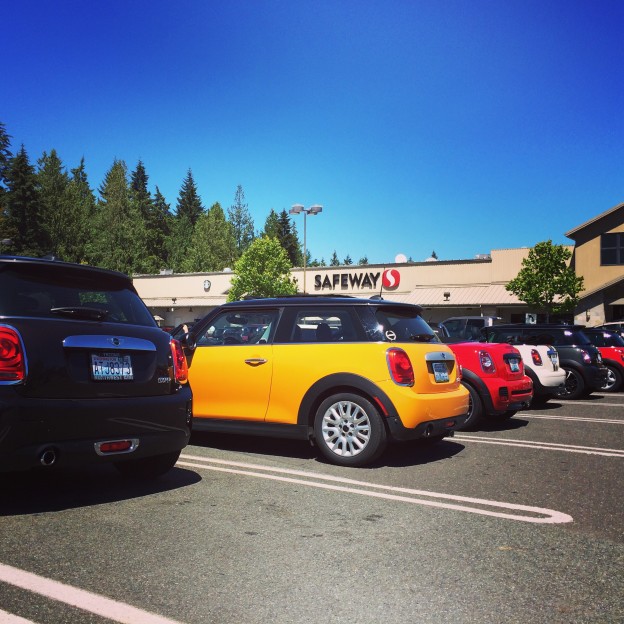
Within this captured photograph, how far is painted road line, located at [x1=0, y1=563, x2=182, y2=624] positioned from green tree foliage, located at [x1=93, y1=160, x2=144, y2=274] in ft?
228

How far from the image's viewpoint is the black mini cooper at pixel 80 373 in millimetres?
3814

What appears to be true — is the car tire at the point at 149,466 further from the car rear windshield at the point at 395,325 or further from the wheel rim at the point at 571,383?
the wheel rim at the point at 571,383

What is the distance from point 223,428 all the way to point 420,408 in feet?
6.92

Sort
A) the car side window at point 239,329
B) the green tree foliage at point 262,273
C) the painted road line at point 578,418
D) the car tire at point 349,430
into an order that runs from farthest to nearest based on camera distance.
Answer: the green tree foliage at point 262,273 → the painted road line at point 578,418 → the car side window at point 239,329 → the car tire at point 349,430

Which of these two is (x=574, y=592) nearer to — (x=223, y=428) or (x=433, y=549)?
(x=433, y=549)

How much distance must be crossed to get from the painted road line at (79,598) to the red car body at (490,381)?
6274 mm

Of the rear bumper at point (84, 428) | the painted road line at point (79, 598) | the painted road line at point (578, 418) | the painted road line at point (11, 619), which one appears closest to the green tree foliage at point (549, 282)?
the painted road line at point (578, 418)

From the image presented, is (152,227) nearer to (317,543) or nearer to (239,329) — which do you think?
(239,329)

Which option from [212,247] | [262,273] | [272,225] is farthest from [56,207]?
[272,225]

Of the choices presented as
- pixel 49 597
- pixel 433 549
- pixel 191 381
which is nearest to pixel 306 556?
pixel 433 549

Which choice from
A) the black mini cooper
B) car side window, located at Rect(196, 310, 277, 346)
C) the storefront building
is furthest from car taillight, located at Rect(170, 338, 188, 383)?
the storefront building

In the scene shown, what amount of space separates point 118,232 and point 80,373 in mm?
70856

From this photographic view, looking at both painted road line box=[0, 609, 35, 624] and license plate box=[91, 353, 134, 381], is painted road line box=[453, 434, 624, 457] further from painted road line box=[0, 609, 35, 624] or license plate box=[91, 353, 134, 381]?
painted road line box=[0, 609, 35, 624]

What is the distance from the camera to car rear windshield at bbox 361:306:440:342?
6.06 meters
